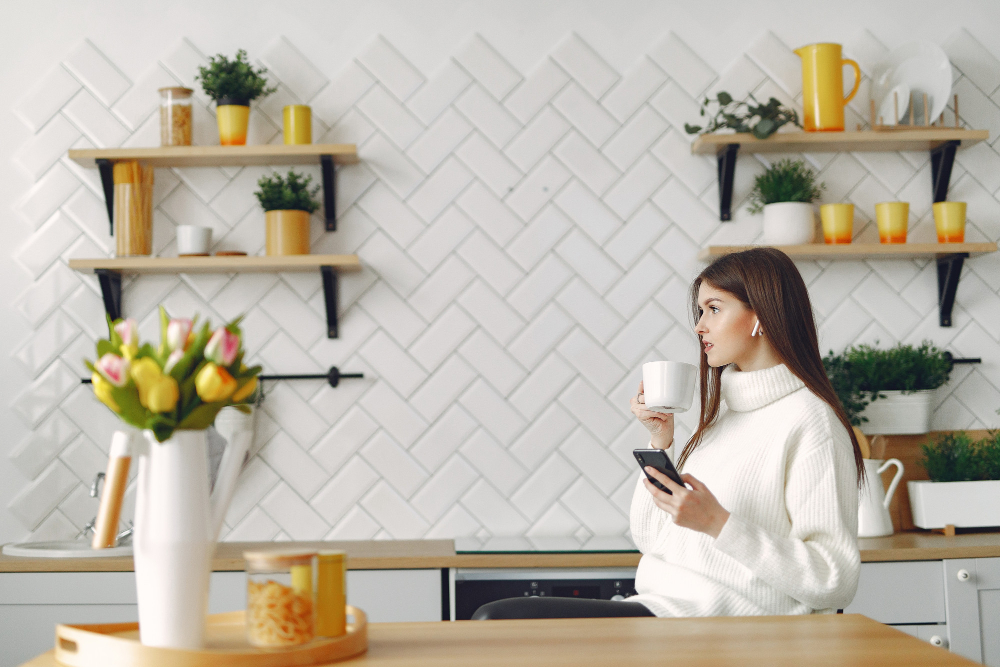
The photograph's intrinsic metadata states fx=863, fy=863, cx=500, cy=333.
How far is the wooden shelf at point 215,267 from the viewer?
2477 mm

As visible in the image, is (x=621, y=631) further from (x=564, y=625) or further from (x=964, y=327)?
(x=964, y=327)

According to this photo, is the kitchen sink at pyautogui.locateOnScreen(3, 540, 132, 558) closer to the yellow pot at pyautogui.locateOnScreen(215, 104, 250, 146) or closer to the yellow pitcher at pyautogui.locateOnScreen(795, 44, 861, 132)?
the yellow pot at pyautogui.locateOnScreen(215, 104, 250, 146)

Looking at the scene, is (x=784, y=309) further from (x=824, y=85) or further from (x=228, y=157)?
(x=228, y=157)

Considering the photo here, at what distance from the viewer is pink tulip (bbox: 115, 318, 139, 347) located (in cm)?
104

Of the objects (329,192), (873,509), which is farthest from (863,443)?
(329,192)

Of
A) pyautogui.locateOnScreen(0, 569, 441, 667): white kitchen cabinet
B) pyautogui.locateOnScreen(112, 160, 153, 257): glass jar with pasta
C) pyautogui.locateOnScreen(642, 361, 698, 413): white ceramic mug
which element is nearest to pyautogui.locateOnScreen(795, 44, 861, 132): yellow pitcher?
pyautogui.locateOnScreen(642, 361, 698, 413): white ceramic mug

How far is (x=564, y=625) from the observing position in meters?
1.24

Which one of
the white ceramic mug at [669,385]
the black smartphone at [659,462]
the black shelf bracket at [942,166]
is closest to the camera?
the black smartphone at [659,462]

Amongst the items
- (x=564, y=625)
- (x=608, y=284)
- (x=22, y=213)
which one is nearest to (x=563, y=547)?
(x=608, y=284)

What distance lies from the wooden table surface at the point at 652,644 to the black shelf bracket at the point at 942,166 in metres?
1.89

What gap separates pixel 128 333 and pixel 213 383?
5.6 inches

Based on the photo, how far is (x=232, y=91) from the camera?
101 inches

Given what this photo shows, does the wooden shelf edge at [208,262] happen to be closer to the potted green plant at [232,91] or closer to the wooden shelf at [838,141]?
the potted green plant at [232,91]

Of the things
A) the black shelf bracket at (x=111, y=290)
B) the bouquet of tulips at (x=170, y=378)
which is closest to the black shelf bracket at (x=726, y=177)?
the black shelf bracket at (x=111, y=290)
